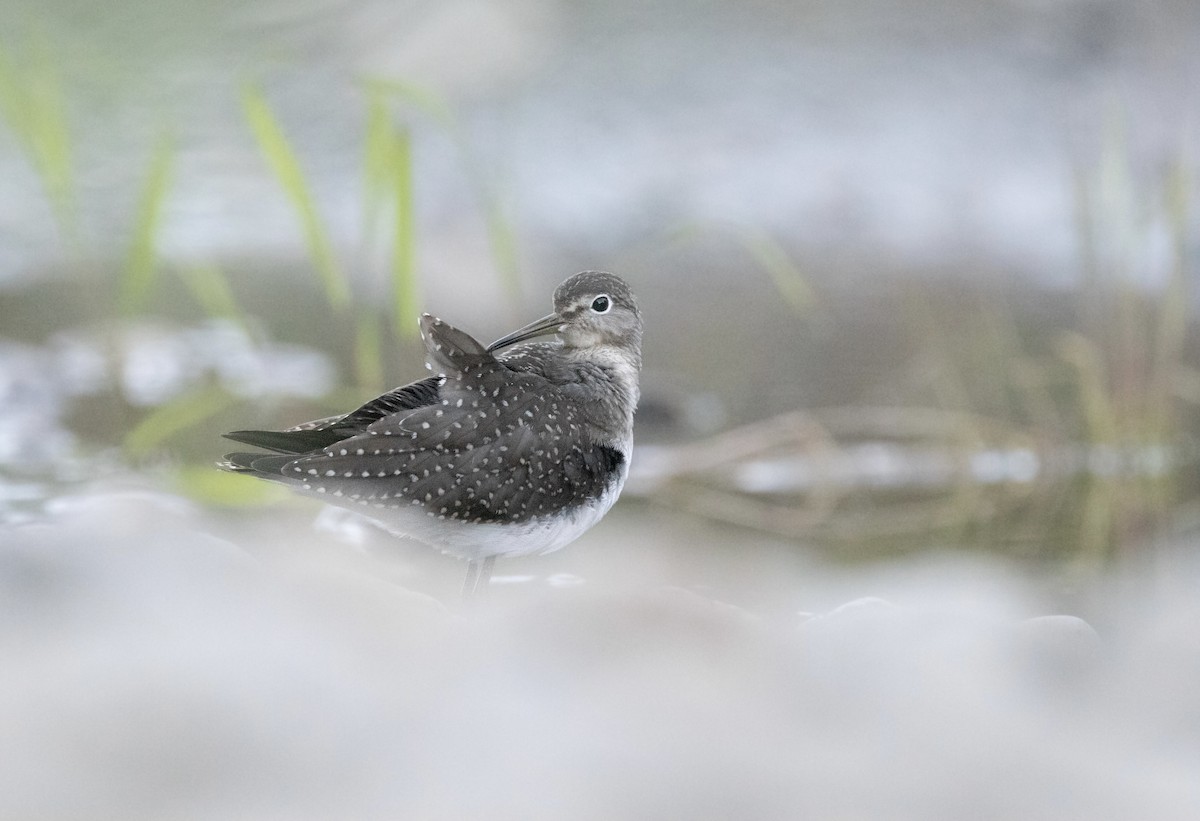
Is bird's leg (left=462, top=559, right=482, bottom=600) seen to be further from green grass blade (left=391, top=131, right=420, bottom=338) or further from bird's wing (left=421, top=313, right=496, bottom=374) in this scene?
green grass blade (left=391, top=131, right=420, bottom=338)

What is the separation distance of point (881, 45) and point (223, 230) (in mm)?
5153

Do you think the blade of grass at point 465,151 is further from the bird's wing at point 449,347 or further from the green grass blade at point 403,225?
the bird's wing at point 449,347

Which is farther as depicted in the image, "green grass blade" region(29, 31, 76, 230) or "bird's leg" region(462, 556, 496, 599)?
"green grass blade" region(29, 31, 76, 230)

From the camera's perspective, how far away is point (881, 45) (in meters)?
9.83

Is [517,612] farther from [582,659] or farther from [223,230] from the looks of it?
[223,230]

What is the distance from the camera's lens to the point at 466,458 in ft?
10.2

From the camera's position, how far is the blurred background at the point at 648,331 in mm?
2314

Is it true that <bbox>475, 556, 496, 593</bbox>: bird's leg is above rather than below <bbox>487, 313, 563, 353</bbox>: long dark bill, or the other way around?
below

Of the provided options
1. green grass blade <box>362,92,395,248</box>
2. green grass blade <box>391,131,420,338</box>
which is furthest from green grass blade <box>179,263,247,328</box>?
green grass blade <box>391,131,420,338</box>

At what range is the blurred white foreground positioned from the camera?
75.9 inches

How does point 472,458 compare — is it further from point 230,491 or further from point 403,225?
point 230,491

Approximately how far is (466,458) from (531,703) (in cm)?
99

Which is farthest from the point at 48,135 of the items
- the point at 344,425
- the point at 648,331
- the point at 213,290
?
the point at 648,331

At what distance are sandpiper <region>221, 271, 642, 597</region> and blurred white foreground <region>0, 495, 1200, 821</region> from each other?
0.68ft
